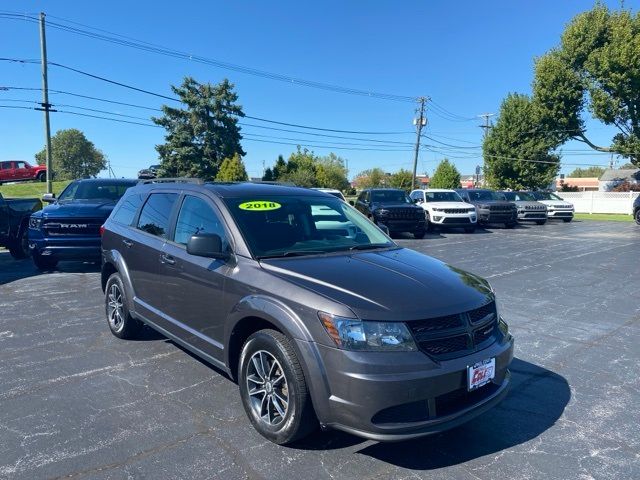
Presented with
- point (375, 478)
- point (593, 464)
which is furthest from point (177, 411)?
point (593, 464)

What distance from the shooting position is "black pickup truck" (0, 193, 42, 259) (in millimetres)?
10750

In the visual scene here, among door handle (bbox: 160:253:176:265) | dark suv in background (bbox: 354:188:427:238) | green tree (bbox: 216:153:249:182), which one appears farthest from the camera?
green tree (bbox: 216:153:249:182)

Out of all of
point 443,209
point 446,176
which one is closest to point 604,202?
point 446,176

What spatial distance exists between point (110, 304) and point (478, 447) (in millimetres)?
4250

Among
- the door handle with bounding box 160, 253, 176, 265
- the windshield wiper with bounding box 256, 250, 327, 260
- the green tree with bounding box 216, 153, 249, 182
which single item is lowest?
the door handle with bounding box 160, 253, 176, 265

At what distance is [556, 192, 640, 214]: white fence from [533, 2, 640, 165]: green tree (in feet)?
9.30

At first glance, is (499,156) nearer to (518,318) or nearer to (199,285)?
(518,318)

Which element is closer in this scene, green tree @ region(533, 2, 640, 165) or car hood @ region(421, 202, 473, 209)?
car hood @ region(421, 202, 473, 209)

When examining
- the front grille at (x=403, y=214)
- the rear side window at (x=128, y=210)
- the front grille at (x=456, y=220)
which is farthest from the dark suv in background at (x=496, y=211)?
the rear side window at (x=128, y=210)

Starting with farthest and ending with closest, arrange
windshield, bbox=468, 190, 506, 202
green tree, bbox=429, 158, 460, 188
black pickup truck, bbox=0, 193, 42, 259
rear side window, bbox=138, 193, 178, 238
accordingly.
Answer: green tree, bbox=429, 158, 460, 188 < windshield, bbox=468, 190, 506, 202 < black pickup truck, bbox=0, 193, 42, 259 < rear side window, bbox=138, 193, 178, 238

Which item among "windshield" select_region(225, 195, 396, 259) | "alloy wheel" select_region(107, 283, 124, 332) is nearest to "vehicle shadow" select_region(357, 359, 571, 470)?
"windshield" select_region(225, 195, 396, 259)

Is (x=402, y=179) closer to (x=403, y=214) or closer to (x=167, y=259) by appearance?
(x=403, y=214)

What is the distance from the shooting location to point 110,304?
5.60 m

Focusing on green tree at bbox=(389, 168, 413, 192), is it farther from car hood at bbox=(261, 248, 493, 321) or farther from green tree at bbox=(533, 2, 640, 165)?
car hood at bbox=(261, 248, 493, 321)
